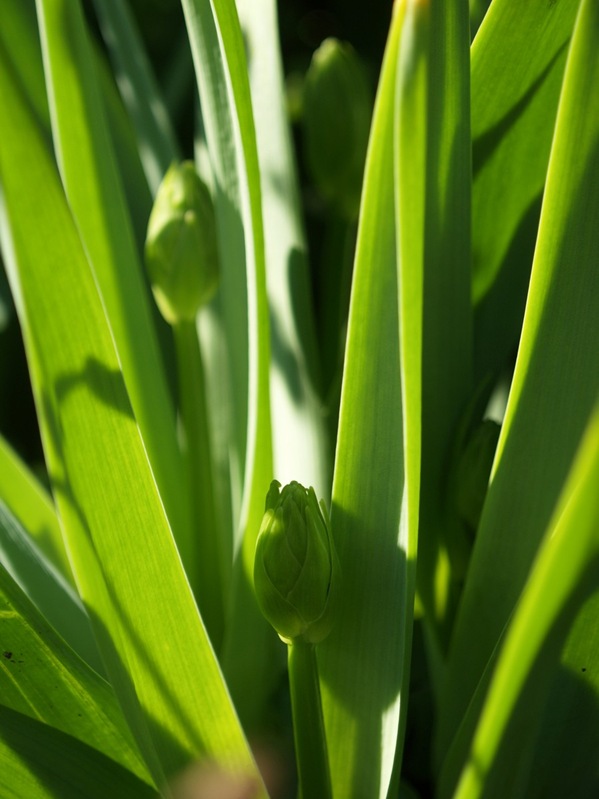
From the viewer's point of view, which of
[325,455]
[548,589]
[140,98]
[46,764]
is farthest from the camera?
[140,98]

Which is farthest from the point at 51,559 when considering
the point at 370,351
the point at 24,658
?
the point at 370,351

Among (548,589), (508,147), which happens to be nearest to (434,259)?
(508,147)

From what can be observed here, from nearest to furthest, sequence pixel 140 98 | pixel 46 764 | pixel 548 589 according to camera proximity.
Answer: pixel 548 589 → pixel 46 764 → pixel 140 98

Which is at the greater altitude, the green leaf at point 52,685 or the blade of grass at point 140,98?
the blade of grass at point 140,98

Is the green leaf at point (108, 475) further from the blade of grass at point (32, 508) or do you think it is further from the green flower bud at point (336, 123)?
the green flower bud at point (336, 123)

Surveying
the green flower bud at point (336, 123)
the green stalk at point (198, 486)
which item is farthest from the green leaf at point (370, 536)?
the green flower bud at point (336, 123)

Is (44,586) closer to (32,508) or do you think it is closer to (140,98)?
(32,508)

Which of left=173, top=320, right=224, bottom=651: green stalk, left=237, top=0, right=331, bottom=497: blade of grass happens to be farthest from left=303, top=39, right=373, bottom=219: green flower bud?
left=173, top=320, right=224, bottom=651: green stalk

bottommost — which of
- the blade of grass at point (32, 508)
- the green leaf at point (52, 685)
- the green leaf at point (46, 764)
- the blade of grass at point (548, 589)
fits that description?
the green leaf at point (46, 764)
